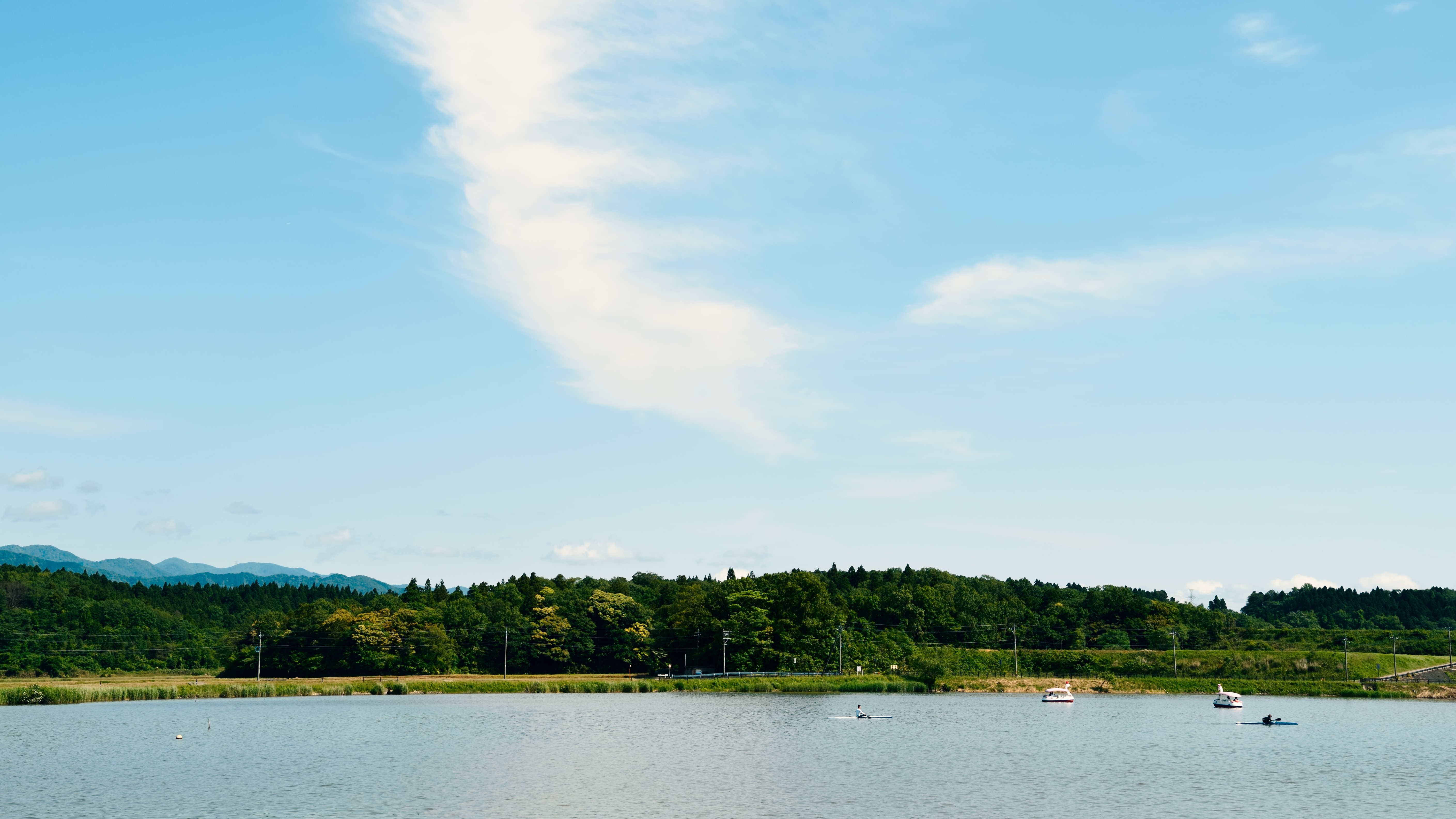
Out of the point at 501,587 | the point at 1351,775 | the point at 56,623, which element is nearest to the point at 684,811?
the point at 1351,775

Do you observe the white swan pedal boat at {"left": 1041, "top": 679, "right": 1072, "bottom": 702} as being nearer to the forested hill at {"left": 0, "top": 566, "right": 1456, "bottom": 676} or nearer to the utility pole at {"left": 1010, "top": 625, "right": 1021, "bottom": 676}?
the utility pole at {"left": 1010, "top": 625, "right": 1021, "bottom": 676}

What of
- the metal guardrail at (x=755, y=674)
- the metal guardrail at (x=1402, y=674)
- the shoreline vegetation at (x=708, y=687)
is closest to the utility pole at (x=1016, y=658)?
the shoreline vegetation at (x=708, y=687)

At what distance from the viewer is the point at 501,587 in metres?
197

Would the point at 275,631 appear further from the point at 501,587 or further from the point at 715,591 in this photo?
the point at 715,591

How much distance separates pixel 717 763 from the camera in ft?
202

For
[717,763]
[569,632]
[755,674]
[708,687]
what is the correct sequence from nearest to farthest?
[717,763] → [708,687] → [755,674] → [569,632]

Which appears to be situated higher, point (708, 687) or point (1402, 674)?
point (1402, 674)

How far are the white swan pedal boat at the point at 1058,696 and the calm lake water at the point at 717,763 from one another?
51.4 feet

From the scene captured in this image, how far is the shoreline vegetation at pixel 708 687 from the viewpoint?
122m

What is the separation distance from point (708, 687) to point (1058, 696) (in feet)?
141

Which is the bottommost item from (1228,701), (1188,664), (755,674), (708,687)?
(708,687)

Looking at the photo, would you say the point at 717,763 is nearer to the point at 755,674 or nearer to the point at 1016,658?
the point at 755,674

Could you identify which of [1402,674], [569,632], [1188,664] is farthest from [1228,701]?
[569,632]

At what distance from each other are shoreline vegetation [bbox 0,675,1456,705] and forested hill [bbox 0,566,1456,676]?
342 inches
